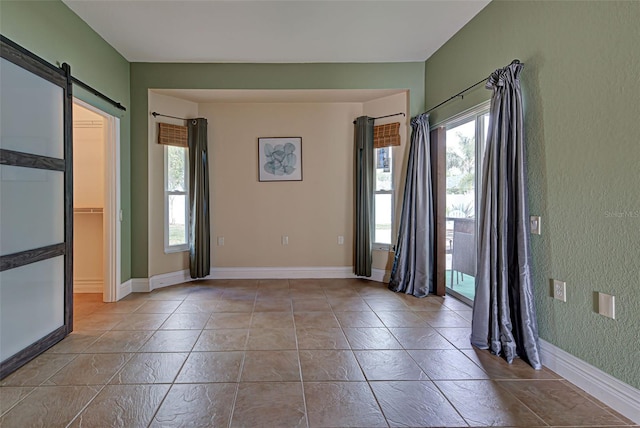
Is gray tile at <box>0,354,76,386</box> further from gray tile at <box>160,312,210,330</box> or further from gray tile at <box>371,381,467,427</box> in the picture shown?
gray tile at <box>371,381,467,427</box>

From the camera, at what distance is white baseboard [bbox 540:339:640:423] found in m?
1.82

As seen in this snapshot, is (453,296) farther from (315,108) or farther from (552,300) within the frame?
(315,108)

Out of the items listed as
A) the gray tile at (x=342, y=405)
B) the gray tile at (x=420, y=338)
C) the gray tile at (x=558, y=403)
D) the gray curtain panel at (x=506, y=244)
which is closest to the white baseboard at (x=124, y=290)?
the gray tile at (x=342, y=405)

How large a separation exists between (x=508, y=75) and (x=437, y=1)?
1.06 meters

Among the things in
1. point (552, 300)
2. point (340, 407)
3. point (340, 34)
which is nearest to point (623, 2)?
point (552, 300)

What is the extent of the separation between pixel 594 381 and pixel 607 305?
0.48 meters

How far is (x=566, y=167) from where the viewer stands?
87.1 inches

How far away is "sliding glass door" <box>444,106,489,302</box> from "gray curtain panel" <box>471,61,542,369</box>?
30.3 inches

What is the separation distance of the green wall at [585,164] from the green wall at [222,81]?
178 centimetres

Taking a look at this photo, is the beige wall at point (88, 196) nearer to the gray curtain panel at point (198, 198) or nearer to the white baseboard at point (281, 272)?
the gray curtain panel at point (198, 198)

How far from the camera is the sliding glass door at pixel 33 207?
2.31m

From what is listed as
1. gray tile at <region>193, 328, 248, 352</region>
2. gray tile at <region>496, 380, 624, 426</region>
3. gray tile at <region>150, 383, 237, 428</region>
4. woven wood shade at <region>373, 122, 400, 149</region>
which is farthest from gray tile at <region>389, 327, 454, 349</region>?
woven wood shade at <region>373, 122, 400, 149</region>

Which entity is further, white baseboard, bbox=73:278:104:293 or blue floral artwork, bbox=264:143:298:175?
blue floral artwork, bbox=264:143:298:175

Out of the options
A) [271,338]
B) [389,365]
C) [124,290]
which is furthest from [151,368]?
[124,290]
